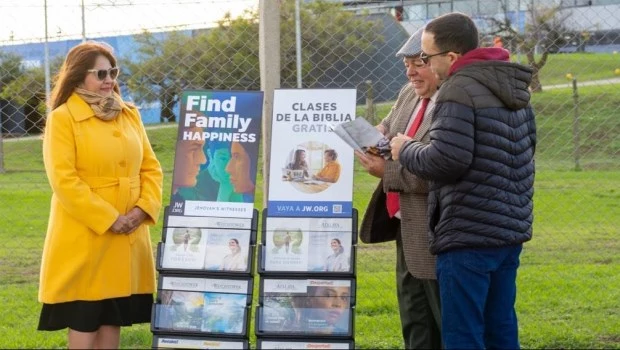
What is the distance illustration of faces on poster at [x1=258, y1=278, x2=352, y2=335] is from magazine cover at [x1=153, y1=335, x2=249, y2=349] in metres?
0.15

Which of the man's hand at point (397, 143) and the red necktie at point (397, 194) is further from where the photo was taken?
the red necktie at point (397, 194)

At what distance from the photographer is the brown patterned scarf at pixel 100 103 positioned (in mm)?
5145

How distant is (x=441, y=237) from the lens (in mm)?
4594

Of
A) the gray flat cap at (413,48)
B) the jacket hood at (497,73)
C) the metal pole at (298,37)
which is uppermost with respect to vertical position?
the metal pole at (298,37)

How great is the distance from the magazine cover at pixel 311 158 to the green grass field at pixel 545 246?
1.45 m

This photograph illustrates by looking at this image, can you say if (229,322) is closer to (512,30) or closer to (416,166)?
(416,166)

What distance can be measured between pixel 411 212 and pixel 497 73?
32.0 inches

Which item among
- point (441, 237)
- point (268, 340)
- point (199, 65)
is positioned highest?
point (199, 65)

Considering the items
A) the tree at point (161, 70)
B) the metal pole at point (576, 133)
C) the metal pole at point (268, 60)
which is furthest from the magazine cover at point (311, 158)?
the metal pole at point (576, 133)

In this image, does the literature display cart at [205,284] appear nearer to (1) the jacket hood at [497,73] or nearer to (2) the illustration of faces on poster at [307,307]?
(2) the illustration of faces on poster at [307,307]

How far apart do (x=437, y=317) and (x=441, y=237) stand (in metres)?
0.58

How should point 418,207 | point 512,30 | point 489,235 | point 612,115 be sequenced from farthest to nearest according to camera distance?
point 612,115 < point 512,30 < point 418,207 < point 489,235

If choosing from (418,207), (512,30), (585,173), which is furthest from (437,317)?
(585,173)

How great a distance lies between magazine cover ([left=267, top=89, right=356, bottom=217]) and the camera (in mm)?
5215
